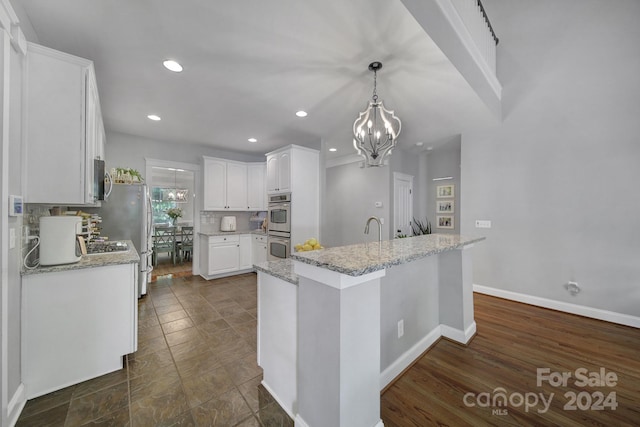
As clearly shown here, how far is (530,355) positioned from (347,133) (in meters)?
3.50

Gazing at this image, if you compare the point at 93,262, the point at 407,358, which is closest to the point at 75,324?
the point at 93,262

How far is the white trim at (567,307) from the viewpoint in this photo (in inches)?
103

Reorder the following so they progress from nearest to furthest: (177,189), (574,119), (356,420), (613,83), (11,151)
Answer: (356,420) < (11,151) < (613,83) < (574,119) < (177,189)

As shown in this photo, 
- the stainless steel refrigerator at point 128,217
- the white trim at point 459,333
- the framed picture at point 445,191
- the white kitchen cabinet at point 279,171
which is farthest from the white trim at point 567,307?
the stainless steel refrigerator at point 128,217

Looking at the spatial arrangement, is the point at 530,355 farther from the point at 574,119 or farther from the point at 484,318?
the point at 574,119

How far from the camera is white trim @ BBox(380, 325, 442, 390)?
1.72 m

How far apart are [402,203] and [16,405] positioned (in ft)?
17.5

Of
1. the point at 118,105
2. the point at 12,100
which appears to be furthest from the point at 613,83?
the point at 118,105

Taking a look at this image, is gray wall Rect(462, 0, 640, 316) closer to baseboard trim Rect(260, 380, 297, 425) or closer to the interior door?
the interior door

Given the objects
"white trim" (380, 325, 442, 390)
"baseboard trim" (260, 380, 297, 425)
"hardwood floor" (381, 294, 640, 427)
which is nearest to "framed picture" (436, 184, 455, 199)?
"hardwood floor" (381, 294, 640, 427)

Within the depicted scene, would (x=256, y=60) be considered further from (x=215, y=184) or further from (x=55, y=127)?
(x=215, y=184)

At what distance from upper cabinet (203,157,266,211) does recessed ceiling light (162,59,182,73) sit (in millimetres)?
2539

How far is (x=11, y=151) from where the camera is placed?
1.39m

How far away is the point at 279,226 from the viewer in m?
4.17
